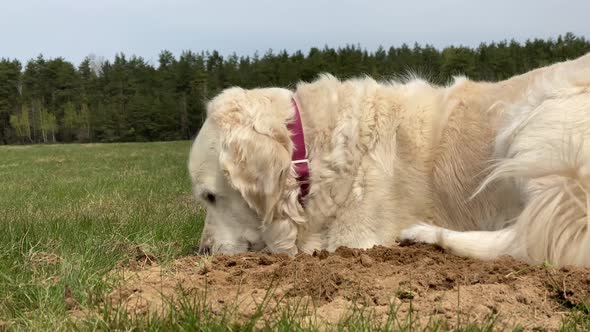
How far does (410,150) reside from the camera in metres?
3.52

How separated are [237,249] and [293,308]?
1.72 metres

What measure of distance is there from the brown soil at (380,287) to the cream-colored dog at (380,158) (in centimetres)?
52

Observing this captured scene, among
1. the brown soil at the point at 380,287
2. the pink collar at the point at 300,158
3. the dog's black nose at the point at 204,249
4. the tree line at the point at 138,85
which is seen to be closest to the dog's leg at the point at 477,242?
the brown soil at the point at 380,287

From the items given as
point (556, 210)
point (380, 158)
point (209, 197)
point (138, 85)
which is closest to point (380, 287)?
point (556, 210)

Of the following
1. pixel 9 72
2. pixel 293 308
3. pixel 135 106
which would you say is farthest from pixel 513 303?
pixel 9 72

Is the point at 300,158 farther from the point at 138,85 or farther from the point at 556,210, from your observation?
the point at 138,85

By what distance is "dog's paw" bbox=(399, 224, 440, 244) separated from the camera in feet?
9.89

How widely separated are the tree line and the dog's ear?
64.7m

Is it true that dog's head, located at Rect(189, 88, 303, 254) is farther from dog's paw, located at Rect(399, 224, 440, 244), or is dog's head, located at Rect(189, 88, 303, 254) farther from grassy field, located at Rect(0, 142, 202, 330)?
dog's paw, located at Rect(399, 224, 440, 244)

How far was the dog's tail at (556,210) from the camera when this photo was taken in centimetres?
257

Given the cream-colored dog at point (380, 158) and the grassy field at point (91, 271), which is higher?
the cream-colored dog at point (380, 158)

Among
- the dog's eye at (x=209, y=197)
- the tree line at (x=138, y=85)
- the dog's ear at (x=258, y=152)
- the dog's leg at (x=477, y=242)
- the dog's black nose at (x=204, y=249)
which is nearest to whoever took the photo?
the dog's leg at (x=477, y=242)

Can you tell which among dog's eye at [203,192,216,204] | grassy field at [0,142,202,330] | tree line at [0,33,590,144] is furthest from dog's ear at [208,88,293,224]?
tree line at [0,33,590,144]

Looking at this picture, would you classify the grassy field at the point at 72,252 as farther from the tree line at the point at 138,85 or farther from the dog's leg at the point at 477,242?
the tree line at the point at 138,85
